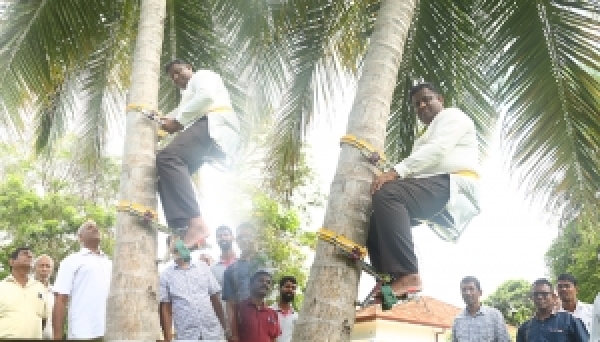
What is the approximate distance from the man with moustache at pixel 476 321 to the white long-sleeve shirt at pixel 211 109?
2.71 m

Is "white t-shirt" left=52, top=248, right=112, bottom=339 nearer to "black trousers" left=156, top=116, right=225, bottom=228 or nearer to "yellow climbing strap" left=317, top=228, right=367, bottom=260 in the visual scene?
"black trousers" left=156, top=116, right=225, bottom=228

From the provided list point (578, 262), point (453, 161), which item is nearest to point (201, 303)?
point (453, 161)

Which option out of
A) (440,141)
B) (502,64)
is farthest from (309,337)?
(502,64)

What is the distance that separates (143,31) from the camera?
487 cm

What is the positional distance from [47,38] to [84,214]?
10319mm

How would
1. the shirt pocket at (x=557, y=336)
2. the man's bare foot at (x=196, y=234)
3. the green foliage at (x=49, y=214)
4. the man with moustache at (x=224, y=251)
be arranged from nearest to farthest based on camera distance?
the man's bare foot at (x=196, y=234) < the shirt pocket at (x=557, y=336) < the man with moustache at (x=224, y=251) < the green foliage at (x=49, y=214)

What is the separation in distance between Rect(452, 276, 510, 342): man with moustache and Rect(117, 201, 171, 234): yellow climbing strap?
3.17m

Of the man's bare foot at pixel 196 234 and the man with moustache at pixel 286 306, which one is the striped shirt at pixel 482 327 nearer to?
the man with moustache at pixel 286 306

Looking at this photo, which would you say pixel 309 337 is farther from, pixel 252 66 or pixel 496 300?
pixel 496 300

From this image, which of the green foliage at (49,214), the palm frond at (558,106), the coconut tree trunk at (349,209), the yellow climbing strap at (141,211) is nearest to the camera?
the coconut tree trunk at (349,209)

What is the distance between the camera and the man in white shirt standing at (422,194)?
11.5 feet

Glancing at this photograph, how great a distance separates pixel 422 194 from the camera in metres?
3.69

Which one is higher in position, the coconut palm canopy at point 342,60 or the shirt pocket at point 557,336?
the coconut palm canopy at point 342,60

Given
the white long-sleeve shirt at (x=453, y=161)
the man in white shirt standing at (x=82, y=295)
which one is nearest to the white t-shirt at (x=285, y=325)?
the man in white shirt standing at (x=82, y=295)
